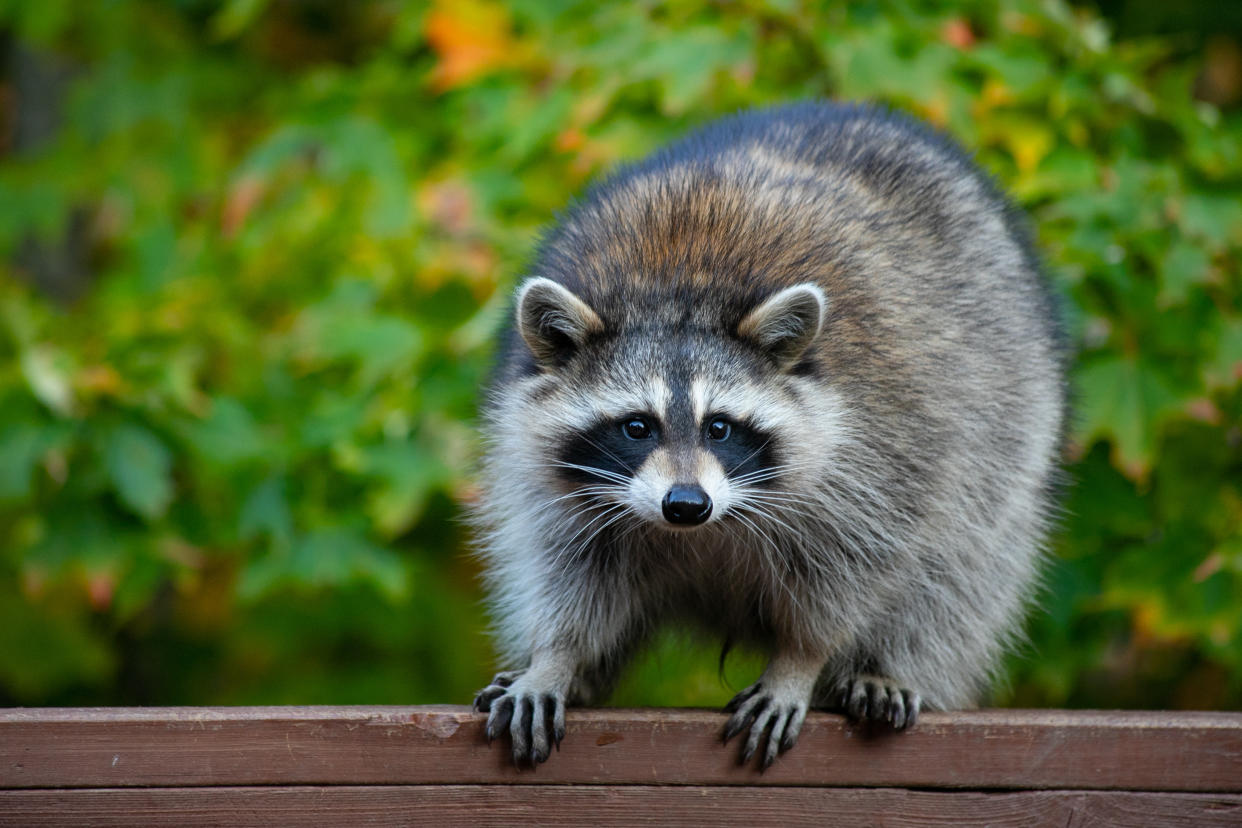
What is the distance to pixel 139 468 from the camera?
353 centimetres

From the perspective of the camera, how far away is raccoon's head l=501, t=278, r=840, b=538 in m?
2.63

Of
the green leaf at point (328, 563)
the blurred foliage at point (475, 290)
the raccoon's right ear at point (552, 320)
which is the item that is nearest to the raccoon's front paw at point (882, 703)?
the blurred foliage at point (475, 290)

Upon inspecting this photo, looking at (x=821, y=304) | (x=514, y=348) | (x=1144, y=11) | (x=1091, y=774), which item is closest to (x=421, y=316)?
(x=514, y=348)

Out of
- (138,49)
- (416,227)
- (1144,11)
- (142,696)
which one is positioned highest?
(1144,11)

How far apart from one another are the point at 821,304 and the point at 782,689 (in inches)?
29.4

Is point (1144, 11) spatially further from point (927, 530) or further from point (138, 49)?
point (138, 49)

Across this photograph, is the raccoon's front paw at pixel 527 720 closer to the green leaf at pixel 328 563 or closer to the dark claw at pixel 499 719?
the dark claw at pixel 499 719

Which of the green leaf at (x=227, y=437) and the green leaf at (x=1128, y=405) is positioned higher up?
the green leaf at (x=1128, y=405)

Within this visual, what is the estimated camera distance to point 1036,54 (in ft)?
11.4

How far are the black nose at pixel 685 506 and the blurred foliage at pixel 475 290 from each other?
814mm

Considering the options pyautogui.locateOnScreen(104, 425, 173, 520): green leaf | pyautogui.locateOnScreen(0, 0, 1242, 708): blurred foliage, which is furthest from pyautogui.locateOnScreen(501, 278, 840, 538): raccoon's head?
pyautogui.locateOnScreen(104, 425, 173, 520): green leaf

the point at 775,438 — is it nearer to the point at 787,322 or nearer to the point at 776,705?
the point at 787,322

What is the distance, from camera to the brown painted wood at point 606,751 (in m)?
2.23

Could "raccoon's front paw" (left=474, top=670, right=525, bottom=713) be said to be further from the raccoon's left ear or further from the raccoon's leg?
the raccoon's left ear
